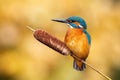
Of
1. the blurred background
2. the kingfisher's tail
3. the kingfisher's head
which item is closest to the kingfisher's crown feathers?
the kingfisher's head

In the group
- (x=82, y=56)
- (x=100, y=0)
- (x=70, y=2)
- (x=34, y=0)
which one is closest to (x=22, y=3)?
(x=34, y=0)

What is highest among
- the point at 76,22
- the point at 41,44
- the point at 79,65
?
the point at 76,22

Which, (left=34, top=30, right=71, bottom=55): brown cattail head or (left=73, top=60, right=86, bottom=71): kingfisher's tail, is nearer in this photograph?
(left=34, top=30, right=71, bottom=55): brown cattail head

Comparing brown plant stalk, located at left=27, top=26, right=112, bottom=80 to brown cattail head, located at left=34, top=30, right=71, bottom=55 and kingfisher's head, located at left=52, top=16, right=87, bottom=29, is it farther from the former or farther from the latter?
kingfisher's head, located at left=52, top=16, right=87, bottom=29

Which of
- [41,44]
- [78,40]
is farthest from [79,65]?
[41,44]

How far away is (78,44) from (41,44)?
428 centimetres

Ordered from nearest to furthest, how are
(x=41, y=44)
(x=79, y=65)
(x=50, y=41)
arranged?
1. (x=50, y=41)
2. (x=79, y=65)
3. (x=41, y=44)

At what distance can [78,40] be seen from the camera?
1.50 m

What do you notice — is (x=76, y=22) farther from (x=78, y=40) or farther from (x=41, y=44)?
(x=41, y=44)

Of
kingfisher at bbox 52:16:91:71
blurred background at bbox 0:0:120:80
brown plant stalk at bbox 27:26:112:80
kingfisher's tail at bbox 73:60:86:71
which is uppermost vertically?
brown plant stalk at bbox 27:26:112:80

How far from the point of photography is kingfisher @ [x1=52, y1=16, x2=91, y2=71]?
1.49 metres

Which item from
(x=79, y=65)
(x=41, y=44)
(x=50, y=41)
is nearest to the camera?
(x=50, y=41)

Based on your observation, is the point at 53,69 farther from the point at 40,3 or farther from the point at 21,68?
the point at 40,3

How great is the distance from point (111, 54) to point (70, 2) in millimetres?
802
